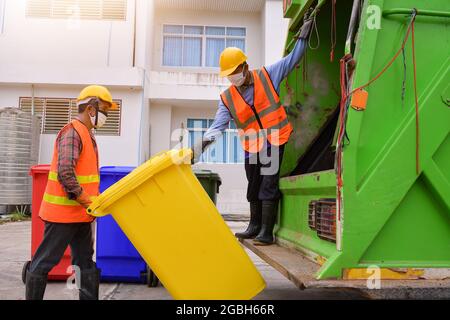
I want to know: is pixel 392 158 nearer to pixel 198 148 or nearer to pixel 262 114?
pixel 198 148

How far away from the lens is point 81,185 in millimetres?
3023

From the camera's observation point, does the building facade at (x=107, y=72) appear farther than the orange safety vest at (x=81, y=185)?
Yes

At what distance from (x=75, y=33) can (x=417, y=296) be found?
12.8 metres

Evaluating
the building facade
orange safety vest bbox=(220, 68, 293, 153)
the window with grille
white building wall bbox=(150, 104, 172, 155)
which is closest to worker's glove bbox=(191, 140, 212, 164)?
orange safety vest bbox=(220, 68, 293, 153)

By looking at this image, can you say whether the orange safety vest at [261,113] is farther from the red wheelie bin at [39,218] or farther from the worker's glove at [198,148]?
the red wheelie bin at [39,218]

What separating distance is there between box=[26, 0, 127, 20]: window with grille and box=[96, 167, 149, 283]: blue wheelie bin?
32.9 feet

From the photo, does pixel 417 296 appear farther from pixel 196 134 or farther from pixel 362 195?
pixel 196 134

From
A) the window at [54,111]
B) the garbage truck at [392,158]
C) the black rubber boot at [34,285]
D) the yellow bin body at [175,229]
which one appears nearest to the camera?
the garbage truck at [392,158]

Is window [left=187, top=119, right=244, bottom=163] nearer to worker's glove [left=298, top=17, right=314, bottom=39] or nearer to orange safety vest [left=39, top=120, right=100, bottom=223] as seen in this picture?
worker's glove [left=298, top=17, right=314, bottom=39]

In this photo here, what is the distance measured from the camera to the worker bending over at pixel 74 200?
285 cm

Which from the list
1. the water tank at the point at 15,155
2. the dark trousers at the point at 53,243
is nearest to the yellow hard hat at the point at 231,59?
the dark trousers at the point at 53,243

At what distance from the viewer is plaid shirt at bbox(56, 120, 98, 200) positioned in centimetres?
286
